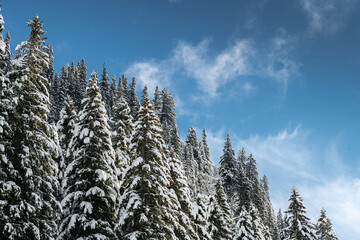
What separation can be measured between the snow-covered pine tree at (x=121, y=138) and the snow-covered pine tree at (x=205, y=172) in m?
50.6

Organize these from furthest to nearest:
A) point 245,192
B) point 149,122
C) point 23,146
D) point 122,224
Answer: point 245,192
point 149,122
point 122,224
point 23,146

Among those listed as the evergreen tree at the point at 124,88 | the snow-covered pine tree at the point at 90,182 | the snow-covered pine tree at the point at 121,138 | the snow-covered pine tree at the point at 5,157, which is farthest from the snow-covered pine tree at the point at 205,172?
the snow-covered pine tree at the point at 5,157

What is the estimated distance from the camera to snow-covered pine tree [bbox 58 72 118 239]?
58.9 ft

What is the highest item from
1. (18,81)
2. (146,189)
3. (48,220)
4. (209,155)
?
(209,155)

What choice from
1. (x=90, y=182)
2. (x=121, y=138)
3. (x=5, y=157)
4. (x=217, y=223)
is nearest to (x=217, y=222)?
(x=217, y=223)

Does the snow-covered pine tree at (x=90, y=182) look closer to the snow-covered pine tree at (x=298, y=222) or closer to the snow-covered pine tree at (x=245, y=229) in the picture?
the snow-covered pine tree at (x=245, y=229)

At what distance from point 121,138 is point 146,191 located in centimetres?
1230

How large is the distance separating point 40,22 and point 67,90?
8035 cm

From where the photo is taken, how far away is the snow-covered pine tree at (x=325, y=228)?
1827 inches

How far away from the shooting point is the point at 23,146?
16.3m

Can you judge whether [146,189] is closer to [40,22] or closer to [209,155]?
[40,22]

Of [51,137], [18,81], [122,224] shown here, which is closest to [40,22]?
[18,81]

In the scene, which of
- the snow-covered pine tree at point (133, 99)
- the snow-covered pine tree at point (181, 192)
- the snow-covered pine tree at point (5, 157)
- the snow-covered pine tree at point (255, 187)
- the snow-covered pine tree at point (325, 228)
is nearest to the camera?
the snow-covered pine tree at point (5, 157)

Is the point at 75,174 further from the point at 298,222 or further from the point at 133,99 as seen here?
the point at 133,99
